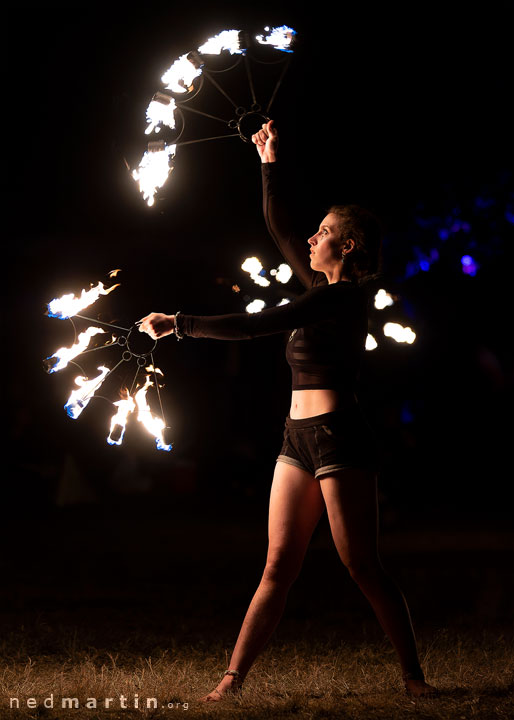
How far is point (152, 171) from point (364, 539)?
6.89ft

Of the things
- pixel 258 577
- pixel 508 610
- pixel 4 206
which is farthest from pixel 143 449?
pixel 508 610

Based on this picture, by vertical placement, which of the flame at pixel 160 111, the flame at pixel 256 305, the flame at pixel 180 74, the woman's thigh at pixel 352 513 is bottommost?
the woman's thigh at pixel 352 513

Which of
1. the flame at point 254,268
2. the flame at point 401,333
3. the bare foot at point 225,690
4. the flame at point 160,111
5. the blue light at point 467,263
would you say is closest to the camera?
the bare foot at point 225,690

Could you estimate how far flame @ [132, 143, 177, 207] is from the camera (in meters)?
4.88

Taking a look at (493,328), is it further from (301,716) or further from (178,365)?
(301,716)

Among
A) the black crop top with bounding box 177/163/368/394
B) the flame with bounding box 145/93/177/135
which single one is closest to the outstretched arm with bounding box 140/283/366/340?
the black crop top with bounding box 177/163/368/394

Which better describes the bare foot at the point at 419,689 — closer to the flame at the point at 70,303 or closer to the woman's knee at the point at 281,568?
the woman's knee at the point at 281,568

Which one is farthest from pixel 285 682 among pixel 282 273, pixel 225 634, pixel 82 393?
pixel 282 273

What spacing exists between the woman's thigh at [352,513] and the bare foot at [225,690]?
72cm

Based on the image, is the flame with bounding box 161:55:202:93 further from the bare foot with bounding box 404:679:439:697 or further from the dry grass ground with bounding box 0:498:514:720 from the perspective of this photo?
the bare foot with bounding box 404:679:439:697

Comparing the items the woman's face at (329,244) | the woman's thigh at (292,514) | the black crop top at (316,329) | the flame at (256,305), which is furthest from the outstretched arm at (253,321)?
the flame at (256,305)

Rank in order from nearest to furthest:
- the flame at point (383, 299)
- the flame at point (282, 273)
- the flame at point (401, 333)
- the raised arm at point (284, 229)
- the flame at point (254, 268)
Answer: the raised arm at point (284, 229) → the flame at point (383, 299) → the flame at point (401, 333) → the flame at point (282, 273) → the flame at point (254, 268)

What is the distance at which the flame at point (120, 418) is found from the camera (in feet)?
14.6

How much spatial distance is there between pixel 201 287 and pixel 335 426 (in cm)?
1168
